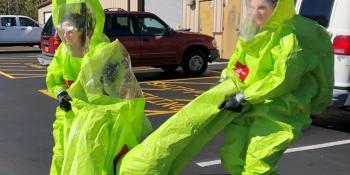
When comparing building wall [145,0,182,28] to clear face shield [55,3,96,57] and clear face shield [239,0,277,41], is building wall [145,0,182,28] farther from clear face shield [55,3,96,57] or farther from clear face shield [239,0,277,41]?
clear face shield [239,0,277,41]

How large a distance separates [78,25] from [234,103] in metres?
1.25

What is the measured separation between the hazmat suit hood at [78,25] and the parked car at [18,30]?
66.8 ft

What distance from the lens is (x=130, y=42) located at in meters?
12.1

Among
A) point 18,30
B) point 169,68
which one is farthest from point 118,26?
point 18,30

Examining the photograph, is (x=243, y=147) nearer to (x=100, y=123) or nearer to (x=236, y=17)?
(x=100, y=123)

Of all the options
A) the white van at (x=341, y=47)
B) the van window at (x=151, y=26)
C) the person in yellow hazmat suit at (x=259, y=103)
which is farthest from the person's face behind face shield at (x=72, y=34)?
the van window at (x=151, y=26)

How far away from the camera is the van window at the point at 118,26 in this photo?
1195 cm

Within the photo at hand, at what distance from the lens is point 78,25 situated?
3402 mm

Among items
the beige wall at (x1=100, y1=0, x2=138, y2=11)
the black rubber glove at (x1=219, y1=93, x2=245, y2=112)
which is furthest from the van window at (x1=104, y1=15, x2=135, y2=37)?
the beige wall at (x1=100, y1=0, x2=138, y2=11)

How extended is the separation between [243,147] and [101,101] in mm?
890

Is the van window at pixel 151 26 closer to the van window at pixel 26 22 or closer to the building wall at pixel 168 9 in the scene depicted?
the building wall at pixel 168 9

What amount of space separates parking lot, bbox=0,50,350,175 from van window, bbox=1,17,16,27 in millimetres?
10926

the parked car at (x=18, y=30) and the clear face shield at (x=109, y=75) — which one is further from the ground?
the clear face shield at (x=109, y=75)

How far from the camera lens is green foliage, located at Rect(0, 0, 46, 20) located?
1590 inches
